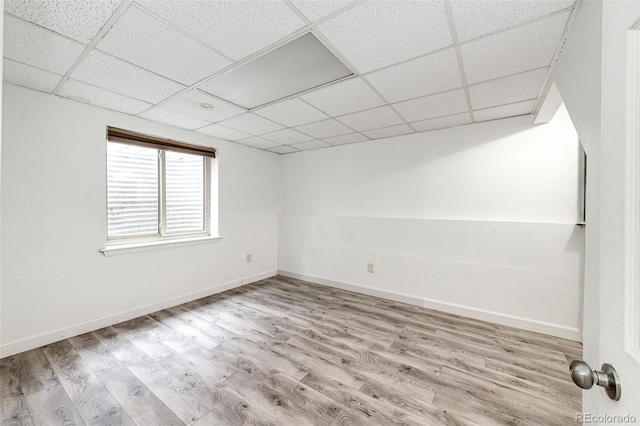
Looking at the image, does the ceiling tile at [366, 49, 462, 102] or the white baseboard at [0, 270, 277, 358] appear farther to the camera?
the white baseboard at [0, 270, 277, 358]

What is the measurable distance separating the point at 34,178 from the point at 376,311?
375 cm

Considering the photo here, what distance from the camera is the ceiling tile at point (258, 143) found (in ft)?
12.5

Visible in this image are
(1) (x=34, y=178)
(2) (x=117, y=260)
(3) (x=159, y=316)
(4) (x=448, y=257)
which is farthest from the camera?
(4) (x=448, y=257)

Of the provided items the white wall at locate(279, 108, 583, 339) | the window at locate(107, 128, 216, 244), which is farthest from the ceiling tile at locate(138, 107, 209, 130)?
the white wall at locate(279, 108, 583, 339)

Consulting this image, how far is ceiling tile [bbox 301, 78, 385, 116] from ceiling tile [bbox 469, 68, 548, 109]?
34.3 inches

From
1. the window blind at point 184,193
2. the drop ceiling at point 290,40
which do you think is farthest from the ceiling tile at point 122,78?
the window blind at point 184,193

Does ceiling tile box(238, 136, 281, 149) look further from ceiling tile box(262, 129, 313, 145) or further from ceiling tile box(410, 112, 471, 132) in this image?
ceiling tile box(410, 112, 471, 132)

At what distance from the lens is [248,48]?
66.9 inches

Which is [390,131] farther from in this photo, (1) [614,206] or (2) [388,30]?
(1) [614,206]

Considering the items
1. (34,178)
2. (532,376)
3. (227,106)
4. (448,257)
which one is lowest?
(532,376)

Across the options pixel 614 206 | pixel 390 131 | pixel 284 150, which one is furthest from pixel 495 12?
pixel 284 150

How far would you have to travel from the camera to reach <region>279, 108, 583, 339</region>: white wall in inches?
102

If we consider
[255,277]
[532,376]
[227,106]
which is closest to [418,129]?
[227,106]

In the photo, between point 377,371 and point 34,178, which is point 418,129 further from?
point 34,178
